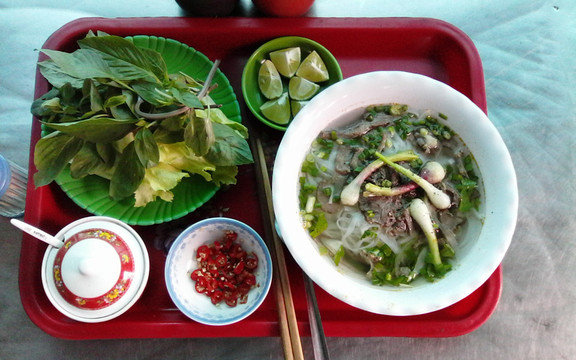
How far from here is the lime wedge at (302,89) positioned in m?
1.75

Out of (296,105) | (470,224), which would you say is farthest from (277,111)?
(470,224)

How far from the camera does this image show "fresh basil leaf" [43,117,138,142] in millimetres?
1281

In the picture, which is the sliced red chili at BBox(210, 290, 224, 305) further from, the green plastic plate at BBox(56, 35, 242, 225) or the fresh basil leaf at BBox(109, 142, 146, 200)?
the fresh basil leaf at BBox(109, 142, 146, 200)

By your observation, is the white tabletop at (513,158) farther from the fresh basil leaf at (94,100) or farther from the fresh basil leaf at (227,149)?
the fresh basil leaf at (94,100)

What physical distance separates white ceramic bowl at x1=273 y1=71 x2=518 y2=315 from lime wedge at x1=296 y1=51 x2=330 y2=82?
0.81ft

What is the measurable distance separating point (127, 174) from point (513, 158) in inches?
68.1

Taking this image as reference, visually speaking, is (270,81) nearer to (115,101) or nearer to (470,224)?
(115,101)

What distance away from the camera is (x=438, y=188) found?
5.07ft

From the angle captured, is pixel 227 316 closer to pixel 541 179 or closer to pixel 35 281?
pixel 35 281

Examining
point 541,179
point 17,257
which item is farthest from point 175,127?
point 541,179

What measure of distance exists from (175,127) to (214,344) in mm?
942

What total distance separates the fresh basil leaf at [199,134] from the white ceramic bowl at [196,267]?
0.32 metres

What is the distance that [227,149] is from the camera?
4.99 feet

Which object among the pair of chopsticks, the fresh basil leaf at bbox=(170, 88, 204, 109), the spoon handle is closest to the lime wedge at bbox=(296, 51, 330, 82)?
the pair of chopsticks
